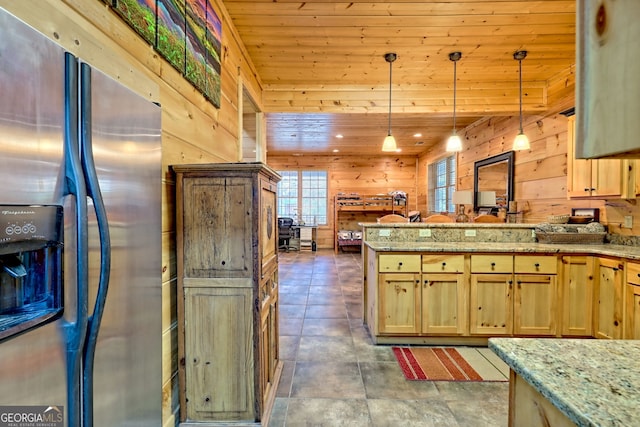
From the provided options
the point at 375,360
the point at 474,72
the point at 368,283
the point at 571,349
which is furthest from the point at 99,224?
the point at 474,72

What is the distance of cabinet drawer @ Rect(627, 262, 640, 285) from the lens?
2338 mm

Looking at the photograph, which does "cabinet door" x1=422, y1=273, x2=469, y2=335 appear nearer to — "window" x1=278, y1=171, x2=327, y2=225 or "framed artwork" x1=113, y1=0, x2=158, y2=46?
"framed artwork" x1=113, y1=0, x2=158, y2=46

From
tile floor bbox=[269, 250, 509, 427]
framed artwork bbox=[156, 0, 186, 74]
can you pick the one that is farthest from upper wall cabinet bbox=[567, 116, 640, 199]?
framed artwork bbox=[156, 0, 186, 74]

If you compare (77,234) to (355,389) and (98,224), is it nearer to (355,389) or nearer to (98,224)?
(98,224)

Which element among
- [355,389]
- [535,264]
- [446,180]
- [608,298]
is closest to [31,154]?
[355,389]

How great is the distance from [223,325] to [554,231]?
132 inches

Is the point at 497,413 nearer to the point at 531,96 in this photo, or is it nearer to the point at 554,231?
the point at 554,231

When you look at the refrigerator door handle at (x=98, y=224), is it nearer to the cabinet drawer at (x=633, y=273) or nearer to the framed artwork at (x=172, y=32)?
the framed artwork at (x=172, y=32)

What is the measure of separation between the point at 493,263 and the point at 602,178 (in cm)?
132

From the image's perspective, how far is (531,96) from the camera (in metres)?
3.95

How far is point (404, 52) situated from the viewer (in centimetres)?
320

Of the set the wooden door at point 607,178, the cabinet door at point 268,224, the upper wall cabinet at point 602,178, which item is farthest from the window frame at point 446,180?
the cabinet door at point 268,224

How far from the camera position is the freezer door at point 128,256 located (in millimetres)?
888

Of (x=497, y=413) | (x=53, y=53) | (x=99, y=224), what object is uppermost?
(x=53, y=53)
